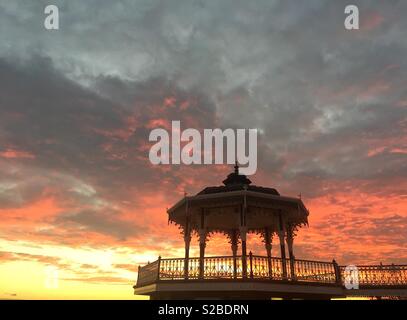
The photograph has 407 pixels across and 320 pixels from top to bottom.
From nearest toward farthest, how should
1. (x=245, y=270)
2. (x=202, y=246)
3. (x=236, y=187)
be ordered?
(x=245, y=270), (x=202, y=246), (x=236, y=187)

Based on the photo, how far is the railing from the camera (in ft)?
64.3

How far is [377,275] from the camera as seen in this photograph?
19.8 meters

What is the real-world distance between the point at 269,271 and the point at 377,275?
707 centimetres

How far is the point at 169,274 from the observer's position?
18.7 m

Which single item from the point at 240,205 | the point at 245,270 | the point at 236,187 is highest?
the point at 236,187

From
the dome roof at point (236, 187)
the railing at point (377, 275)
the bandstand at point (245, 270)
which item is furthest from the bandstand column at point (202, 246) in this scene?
the railing at point (377, 275)

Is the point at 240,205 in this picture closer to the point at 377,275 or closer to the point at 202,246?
the point at 202,246

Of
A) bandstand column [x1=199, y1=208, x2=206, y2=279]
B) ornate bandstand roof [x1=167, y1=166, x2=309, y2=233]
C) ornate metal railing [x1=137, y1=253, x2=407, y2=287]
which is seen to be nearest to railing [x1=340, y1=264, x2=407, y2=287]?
ornate metal railing [x1=137, y1=253, x2=407, y2=287]

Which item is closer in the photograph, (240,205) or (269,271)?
(269,271)

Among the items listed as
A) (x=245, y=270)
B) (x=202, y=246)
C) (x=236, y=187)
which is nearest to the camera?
(x=245, y=270)

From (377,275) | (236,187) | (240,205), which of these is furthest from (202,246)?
(377,275)

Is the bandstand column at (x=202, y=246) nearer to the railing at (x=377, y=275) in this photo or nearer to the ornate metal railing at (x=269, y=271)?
the ornate metal railing at (x=269, y=271)

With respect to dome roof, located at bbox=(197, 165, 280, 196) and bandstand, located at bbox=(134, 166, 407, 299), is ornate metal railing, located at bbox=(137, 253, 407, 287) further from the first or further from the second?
dome roof, located at bbox=(197, 165, 280, 196)
